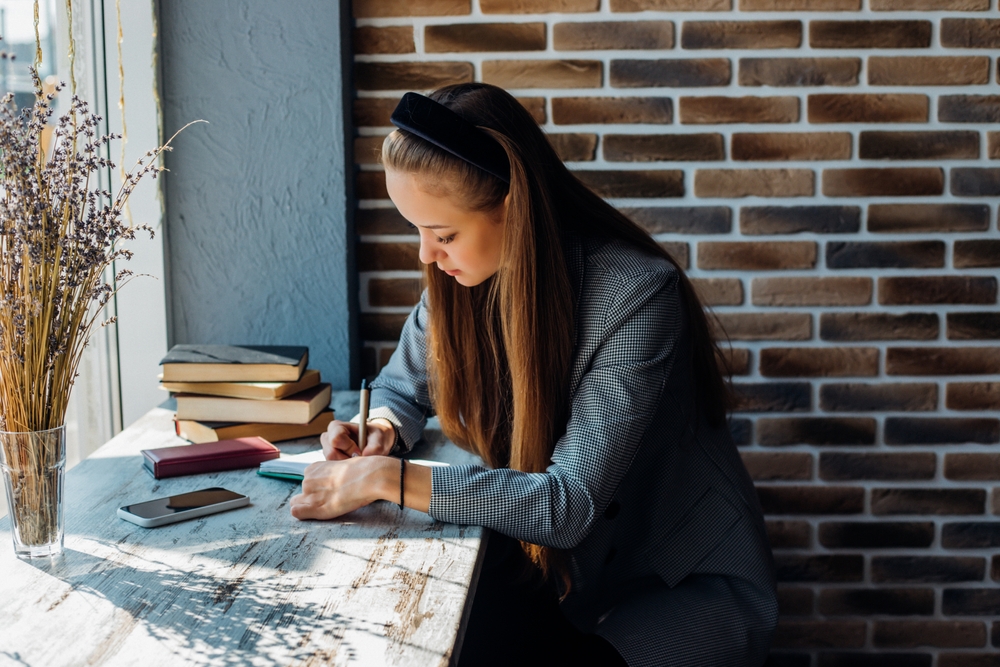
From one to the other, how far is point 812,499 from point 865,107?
0.95 m

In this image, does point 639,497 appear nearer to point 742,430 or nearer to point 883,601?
point 742,430

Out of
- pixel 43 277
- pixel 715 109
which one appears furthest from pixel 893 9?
pixel 43 277

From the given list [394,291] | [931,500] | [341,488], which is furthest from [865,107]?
[341,488]

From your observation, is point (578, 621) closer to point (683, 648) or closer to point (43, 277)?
point (683, 648)

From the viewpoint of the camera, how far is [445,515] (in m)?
1.24

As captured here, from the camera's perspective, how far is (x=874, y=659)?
2219 mm

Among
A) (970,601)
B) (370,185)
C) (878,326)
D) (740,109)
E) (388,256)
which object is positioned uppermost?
(740,109)

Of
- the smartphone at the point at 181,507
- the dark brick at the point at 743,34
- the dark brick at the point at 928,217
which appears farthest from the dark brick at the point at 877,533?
the smartphone at the point at 181,507

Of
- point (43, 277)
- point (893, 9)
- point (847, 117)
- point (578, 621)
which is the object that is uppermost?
point (893, 9)

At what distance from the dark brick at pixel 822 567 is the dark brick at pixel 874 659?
0.68 ft

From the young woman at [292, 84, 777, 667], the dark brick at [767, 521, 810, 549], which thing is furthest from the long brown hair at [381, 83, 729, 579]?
the dark brick at [767, 521, 810, 549]

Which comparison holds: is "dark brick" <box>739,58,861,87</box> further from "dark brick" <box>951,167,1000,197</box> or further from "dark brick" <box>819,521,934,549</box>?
"dark brick" <box>819,521,934,549</box>

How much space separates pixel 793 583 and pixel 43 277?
1857mm

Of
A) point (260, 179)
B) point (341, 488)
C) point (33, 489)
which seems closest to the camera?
point (33, 489)
